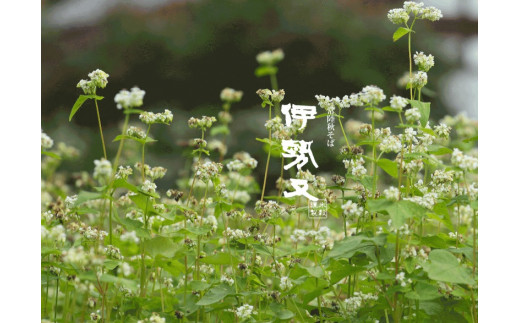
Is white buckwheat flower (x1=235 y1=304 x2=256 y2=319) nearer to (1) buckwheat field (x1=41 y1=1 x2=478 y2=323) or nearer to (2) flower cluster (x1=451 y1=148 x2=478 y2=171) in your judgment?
(1) buckwheat field (x1=41 y1=1 x2=478 y2=323)

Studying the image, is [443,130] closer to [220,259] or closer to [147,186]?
[220,259]

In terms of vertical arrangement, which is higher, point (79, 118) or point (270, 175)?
point (79, 118)

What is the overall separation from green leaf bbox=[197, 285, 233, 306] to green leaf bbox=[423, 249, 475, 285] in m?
0.74

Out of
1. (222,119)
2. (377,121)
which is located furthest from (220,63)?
(377,121)

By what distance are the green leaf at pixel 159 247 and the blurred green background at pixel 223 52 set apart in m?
0.77

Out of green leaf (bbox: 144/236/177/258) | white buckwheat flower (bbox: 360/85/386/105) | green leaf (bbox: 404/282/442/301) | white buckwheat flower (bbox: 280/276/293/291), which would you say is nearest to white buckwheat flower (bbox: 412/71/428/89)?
white buckwheat flower (bbox: 360/85/386/105)

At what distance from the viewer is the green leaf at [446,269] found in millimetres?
1837

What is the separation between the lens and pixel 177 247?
2.20 metres

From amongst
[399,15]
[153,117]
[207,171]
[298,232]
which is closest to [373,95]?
[399,15]

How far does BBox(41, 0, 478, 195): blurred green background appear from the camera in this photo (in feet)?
8.48

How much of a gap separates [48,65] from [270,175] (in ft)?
4.53

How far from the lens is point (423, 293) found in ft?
6.42

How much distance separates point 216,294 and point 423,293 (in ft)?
2.51

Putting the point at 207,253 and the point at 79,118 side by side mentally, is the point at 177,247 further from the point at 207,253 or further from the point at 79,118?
the point at 79,118
